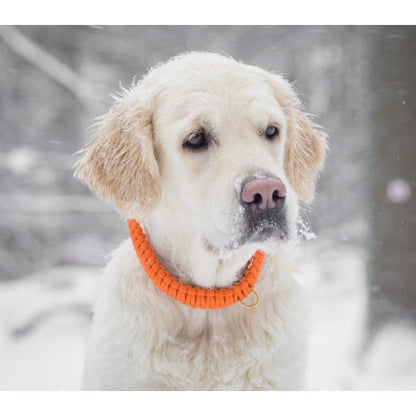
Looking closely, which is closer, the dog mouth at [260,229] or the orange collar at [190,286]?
the dog mouth at [260,229]

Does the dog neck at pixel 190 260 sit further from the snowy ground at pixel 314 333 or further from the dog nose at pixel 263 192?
the snowy ground at pixel 314 333

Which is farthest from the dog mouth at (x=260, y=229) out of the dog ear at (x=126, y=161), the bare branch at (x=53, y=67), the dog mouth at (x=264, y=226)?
the bare branch at (x=53, y=67)

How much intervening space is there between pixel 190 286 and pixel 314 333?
772mm

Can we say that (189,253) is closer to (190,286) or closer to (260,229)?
(190,286)

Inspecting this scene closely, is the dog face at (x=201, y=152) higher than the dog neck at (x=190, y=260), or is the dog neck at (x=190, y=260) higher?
the dog face at (x=201, y=152)

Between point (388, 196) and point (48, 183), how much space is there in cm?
180

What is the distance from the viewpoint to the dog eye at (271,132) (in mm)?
1821

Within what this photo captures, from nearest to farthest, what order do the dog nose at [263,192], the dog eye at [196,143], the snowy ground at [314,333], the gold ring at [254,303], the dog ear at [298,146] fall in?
the dog nose at [263,192]
the dog eye at [196,143]
the gold ring at [254,303]
the dog ear at [298,146]
the snowy ground at [314,333]

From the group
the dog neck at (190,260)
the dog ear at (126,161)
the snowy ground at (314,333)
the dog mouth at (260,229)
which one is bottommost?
the snowy ground at (314,333)

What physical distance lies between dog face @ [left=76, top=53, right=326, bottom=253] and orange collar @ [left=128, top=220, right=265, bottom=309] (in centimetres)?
12

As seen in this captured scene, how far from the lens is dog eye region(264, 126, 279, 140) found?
1821 millimetres

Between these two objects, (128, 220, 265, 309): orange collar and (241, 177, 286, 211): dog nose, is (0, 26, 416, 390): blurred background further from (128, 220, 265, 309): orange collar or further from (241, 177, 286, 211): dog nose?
(241, 177, 286, 211): dog nose

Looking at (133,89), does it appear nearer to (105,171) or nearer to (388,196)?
(105,171)

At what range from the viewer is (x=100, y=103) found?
250 cm
